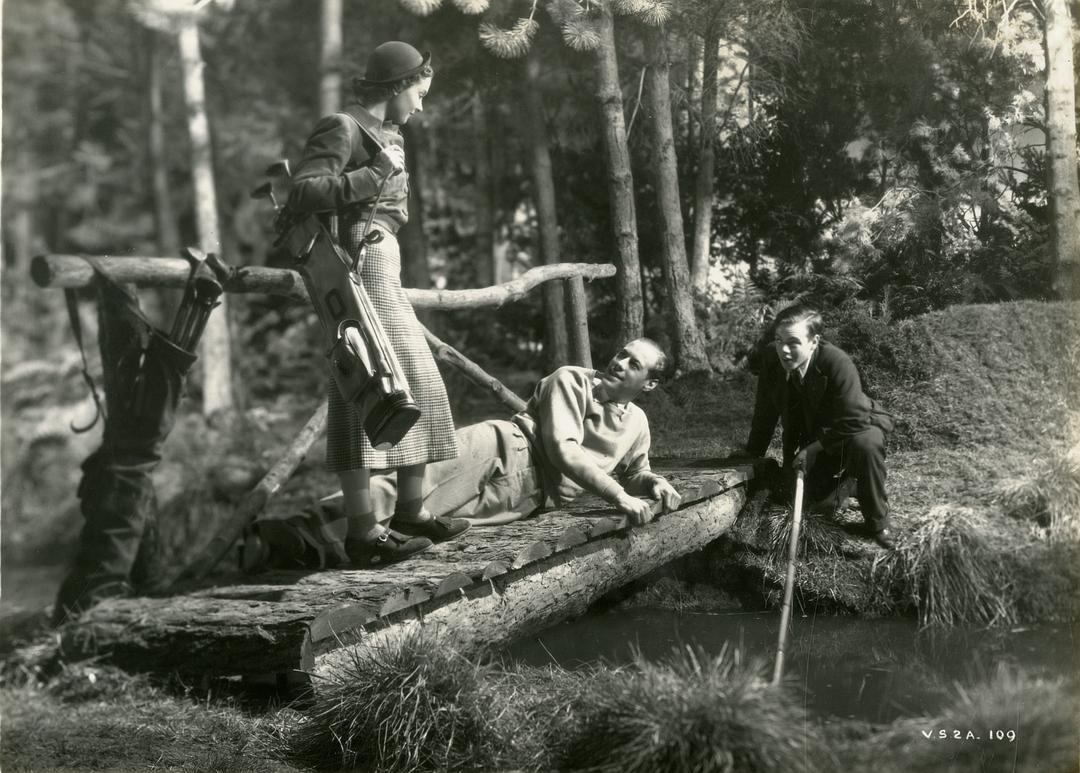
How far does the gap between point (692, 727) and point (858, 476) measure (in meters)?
1.32

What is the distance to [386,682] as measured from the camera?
264cm

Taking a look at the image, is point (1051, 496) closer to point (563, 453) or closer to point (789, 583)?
point (789, 583)

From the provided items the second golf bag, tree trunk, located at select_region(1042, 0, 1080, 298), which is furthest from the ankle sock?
tree trunk, located at select_region(1042, 0, 1080, 298)

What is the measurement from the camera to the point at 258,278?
3.27 meters

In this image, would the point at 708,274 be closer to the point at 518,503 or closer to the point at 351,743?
the point at 518,503

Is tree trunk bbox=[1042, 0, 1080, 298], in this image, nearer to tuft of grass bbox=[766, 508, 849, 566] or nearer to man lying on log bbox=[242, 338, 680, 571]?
tuft of grass bbox=[766, 508, 849, 566]

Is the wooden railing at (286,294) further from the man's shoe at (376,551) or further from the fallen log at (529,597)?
the fallen log at (529,597)

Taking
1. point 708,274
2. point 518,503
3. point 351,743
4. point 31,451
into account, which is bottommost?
→ point 351,743

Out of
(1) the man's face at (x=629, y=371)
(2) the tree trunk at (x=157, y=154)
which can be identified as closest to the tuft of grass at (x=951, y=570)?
(1) the man's face at (x=629, y=371)

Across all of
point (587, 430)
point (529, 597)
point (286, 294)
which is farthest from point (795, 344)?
point (286, 294)

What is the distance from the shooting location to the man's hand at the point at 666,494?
3453 mm

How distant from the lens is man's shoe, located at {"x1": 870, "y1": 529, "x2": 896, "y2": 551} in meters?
3.23

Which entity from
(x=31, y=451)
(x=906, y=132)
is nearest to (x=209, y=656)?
(x=31, y=451)

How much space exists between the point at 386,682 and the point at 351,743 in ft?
0.67
